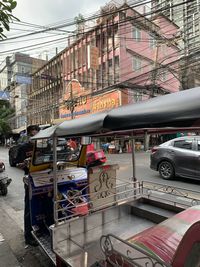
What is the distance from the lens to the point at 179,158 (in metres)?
8.06

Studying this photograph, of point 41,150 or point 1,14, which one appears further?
point 41,150

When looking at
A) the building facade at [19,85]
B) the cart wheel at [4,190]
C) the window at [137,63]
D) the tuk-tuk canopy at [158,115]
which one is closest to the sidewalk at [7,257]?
the tuk-tuk canopy at [158,115]

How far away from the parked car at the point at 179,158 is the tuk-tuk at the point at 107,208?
11.7 ft

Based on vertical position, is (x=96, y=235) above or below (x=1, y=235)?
above

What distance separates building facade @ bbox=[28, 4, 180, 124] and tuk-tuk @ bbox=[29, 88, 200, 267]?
49.5 feet

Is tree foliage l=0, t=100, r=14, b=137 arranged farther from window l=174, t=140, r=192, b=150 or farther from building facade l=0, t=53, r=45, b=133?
window l=174, t=140, r=192, b=150

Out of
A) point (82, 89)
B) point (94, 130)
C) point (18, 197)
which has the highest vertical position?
point (82, 89)

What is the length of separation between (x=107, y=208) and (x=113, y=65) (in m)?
20.4

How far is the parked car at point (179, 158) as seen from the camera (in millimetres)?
7672

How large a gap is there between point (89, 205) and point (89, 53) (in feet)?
69.8

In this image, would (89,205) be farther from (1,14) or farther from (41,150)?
(1,14)

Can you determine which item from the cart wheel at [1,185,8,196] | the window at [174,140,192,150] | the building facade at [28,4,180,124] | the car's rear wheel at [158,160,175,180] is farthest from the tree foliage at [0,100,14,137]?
the window at [174,140,192,150]

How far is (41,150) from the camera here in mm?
4188

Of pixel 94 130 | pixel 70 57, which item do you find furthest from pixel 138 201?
pixel 70 57
